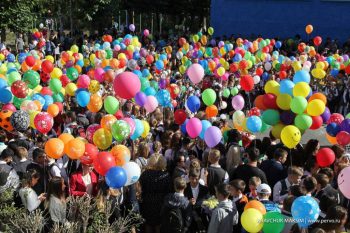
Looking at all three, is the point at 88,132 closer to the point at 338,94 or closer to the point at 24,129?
the point at 24,129

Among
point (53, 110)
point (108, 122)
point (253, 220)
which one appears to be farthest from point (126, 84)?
point (253, 220)

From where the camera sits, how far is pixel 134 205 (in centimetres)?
592

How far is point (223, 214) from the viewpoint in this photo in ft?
16.6

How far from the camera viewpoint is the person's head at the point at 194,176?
5.84 m

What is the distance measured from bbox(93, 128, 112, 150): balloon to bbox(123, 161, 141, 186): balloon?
0.99 meters

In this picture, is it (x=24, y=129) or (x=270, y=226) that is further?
(x=24, y=129)

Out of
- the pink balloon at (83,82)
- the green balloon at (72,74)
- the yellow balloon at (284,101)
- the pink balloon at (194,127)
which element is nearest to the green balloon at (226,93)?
the pink balloon at (83,82)

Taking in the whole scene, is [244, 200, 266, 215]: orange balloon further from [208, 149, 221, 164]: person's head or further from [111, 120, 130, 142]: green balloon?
[111, 120, 130, 142]: green balloon

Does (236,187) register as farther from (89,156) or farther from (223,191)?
(89,156)

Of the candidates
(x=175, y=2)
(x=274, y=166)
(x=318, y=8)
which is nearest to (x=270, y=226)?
(x=274, y=166)

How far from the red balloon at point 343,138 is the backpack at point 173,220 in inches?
123

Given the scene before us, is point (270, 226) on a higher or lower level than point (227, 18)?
higher

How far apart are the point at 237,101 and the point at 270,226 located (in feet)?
15.7

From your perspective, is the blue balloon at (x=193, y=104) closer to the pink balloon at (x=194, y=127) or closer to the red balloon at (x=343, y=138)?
the pink balloon at (x=194, y=127)
